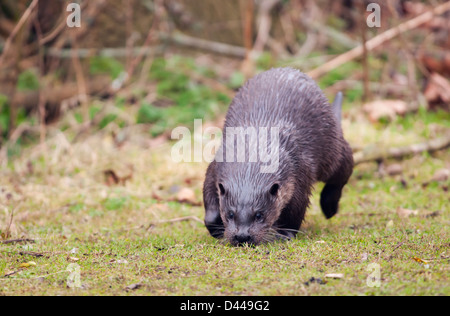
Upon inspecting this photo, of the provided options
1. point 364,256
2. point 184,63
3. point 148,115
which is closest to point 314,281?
point 364,256

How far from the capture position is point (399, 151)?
23.1 feet

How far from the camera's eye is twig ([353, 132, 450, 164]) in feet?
22.5

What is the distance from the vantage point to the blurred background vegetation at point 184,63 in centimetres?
846

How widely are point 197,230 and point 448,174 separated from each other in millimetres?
3067

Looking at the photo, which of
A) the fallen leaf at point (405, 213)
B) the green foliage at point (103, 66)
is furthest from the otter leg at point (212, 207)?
the green foliage at point (103, 66)

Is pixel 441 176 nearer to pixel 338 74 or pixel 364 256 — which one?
pixel 364 256

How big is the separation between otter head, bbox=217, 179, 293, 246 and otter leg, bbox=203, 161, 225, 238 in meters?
0.28

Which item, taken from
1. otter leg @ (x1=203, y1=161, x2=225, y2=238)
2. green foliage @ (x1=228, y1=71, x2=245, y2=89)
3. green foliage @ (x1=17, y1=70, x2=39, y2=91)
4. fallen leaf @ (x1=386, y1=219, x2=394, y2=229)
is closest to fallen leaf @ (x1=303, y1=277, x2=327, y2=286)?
otter leg @ (x1=203, y1=161, x2=225, y2=238)

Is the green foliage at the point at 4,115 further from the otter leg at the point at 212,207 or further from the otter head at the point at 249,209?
the otter head at the point at 249,209

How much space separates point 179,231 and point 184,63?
5719mm

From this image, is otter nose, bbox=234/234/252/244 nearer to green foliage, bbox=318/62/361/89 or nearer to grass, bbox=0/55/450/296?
grass, bbox=0/55/450/296

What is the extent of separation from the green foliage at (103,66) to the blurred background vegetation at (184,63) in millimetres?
18

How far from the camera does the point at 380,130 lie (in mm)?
8016

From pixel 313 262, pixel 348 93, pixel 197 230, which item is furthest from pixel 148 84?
pixel 313 262
